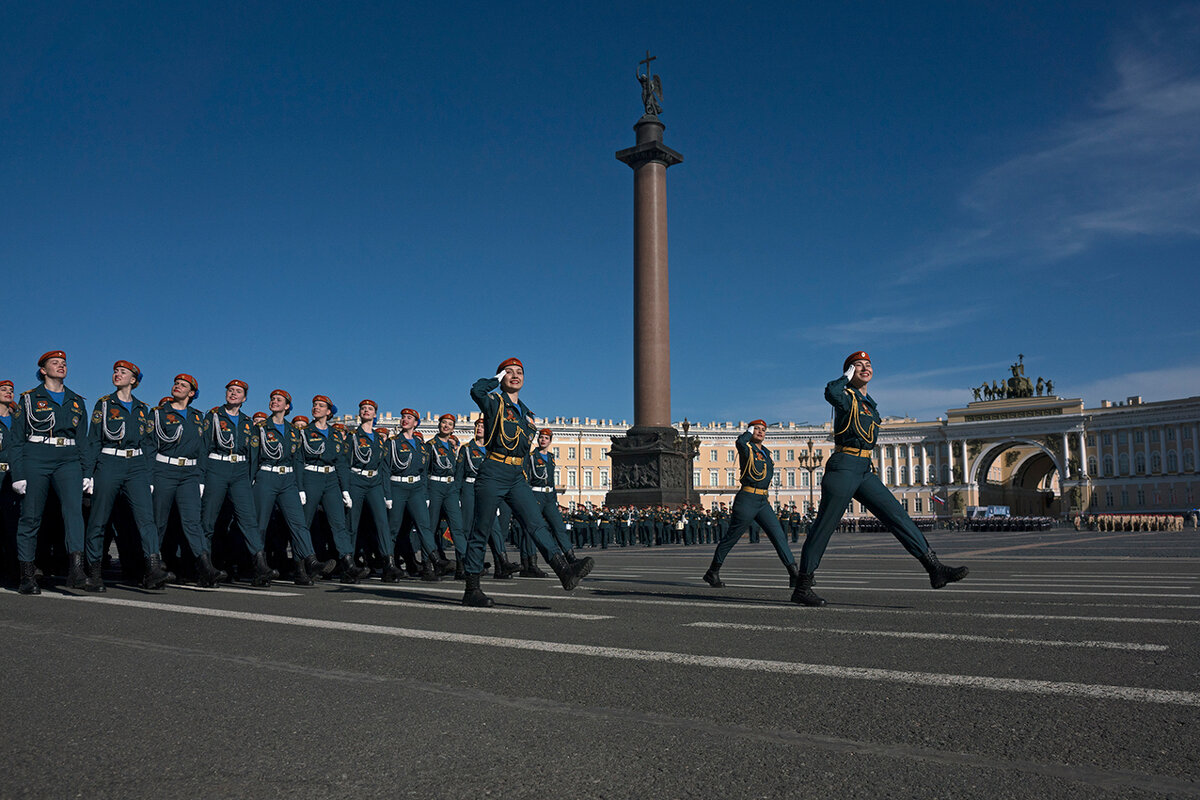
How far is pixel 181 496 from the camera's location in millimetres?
10078

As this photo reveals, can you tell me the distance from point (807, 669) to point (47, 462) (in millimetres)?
7764

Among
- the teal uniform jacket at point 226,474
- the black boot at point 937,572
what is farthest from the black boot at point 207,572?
the black boot at point 937,572

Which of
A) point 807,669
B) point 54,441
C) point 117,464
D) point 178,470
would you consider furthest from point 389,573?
point 807,669

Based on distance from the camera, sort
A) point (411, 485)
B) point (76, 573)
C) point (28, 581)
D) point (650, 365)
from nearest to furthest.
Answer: point (28, 581), point (76, 573), point (411, 485), point (650, 365)

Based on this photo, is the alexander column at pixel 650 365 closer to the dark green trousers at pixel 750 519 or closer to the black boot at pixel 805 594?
the dark green trousers at pixel 750 519

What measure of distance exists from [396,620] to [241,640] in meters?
1.25

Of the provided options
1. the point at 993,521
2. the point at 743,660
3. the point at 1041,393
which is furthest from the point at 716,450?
the point at 743,660

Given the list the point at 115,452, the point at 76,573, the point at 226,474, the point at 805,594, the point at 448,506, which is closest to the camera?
the point at 805,594

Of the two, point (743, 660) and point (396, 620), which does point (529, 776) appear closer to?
point (743, 660)

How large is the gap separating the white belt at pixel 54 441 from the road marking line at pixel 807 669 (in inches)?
161

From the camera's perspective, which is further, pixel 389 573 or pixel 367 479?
pixel 367 479

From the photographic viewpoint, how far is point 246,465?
10.7 m

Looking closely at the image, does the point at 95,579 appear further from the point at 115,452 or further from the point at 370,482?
the point at 370,482

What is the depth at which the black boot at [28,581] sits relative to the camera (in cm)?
909
